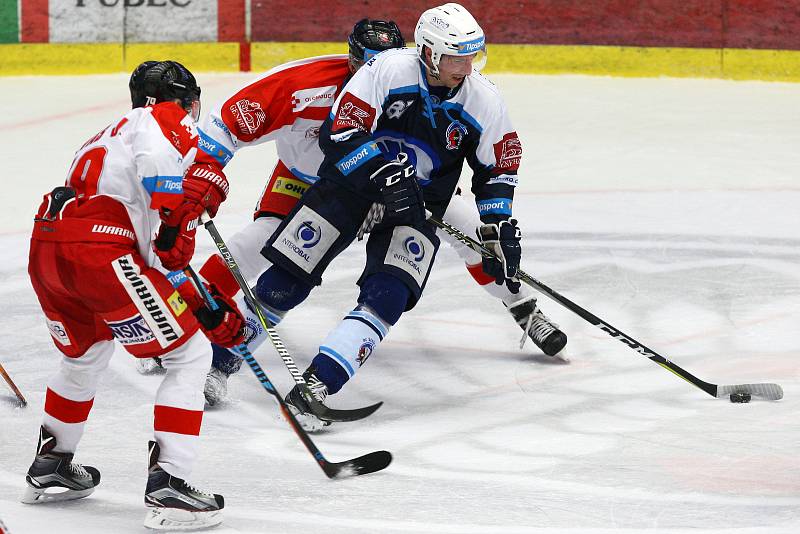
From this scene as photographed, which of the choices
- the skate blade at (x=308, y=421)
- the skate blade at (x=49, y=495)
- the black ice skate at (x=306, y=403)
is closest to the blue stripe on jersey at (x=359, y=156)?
the black ice skate at (x=306, y=403)

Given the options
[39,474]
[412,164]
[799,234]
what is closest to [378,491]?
[39,474]

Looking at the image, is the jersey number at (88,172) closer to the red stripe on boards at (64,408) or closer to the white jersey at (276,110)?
the red stripe on boards at (64,408)

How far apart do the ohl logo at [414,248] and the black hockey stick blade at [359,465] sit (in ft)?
2.53

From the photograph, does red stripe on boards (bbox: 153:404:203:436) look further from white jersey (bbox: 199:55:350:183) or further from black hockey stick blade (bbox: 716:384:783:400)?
black hockey stick blade (bbox: 716:384:783:400)

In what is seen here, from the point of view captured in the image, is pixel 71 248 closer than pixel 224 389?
Yes

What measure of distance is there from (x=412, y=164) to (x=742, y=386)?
45.9 inches

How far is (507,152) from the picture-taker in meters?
4.15

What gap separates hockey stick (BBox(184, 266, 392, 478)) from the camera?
11.1 ft

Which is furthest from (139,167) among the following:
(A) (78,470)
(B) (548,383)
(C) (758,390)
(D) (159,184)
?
(C) (758,390)

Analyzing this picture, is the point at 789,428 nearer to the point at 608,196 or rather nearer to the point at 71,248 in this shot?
the point at 71,248

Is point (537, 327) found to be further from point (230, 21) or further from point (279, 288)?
point (230, 21)

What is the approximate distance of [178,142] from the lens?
3139 millimetres

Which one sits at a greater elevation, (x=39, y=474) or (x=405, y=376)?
(x=39, y=474)

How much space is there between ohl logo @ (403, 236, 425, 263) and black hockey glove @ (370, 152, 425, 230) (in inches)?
3.4
